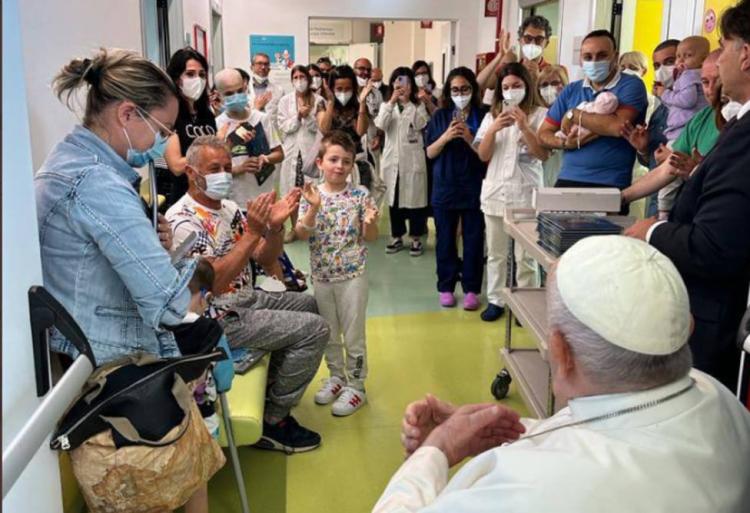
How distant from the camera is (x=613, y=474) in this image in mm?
1011

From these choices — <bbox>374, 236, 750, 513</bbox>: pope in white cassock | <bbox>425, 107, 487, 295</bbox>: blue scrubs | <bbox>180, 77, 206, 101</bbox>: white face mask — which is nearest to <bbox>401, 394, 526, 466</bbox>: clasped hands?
<bbox>374, 236, 750, 513</bbox>: pope in white cassock

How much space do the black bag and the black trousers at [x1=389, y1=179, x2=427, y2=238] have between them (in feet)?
14.7

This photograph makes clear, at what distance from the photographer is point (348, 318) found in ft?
10.2

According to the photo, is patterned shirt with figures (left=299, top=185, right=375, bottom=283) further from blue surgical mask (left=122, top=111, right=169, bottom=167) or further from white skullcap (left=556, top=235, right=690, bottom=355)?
white skullcap (left=556, top=235, right=690, bottom=355)

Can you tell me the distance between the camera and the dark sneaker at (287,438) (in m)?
2.82

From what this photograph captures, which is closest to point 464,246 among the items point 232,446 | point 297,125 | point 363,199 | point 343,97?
point 363,199

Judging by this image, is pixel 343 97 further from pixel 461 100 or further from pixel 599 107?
pixel 599 107

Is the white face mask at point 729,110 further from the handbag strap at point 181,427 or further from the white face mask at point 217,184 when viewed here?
the handbag strap at point 181,427

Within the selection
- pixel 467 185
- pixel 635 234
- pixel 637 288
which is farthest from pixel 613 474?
pixel 467 185

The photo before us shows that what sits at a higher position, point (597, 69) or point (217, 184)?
point (597, 69)

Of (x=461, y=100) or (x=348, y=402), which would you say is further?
(x=461, y=100)

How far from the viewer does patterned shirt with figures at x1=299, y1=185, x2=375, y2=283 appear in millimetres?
3023

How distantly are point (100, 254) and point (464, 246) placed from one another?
319 cm

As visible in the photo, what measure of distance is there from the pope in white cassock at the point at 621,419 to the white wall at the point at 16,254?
71 cm
